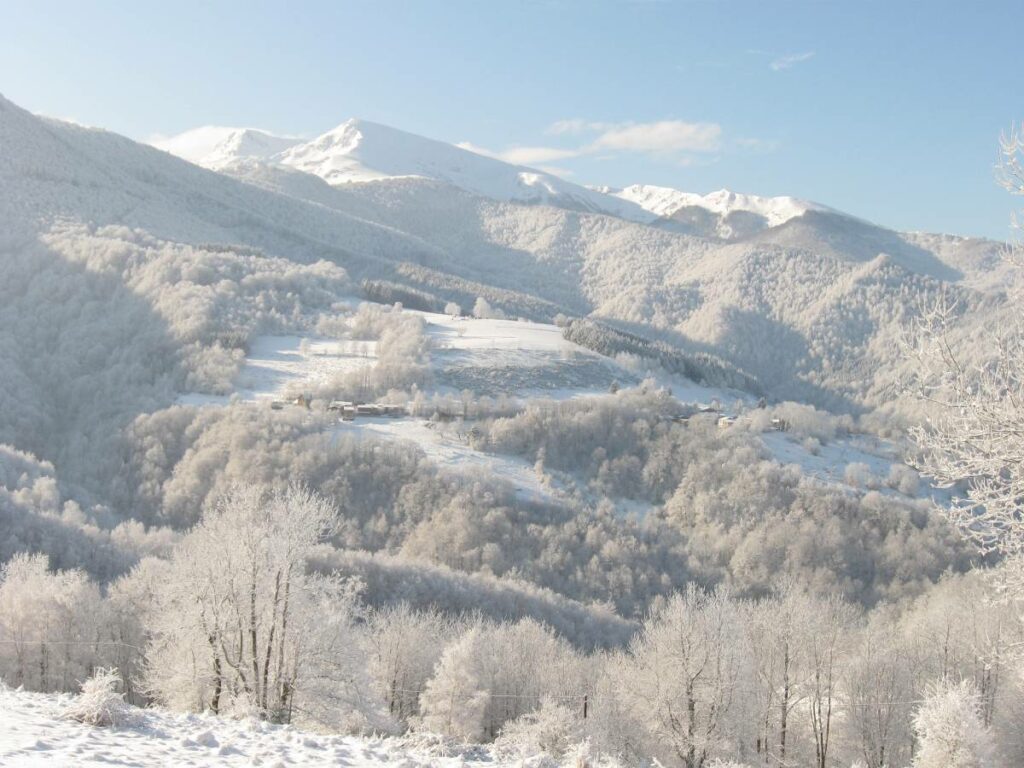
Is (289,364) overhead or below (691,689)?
overhead

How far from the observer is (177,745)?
49.4ft

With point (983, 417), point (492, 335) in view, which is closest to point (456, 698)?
point (983, 417)

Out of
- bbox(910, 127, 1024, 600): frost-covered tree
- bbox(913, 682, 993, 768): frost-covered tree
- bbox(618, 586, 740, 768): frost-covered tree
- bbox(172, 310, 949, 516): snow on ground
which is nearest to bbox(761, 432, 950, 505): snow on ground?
bbox(172, 310, 949, 516): snow on ground

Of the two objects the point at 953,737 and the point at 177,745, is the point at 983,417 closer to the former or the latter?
the point at 177,745

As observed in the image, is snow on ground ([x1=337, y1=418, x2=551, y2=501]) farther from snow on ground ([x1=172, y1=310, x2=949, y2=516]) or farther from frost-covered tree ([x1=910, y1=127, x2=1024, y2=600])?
frost-covered tree ([x1=910, y1=127, x2=1024, y2=600])

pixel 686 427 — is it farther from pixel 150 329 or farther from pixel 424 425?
pixel 150 329

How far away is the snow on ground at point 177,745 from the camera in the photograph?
13.6 meters

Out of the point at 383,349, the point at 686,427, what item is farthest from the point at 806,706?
the point at 383,349

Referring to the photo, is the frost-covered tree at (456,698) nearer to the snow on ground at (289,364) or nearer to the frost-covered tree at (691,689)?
the frost-covered tree at (691,689)

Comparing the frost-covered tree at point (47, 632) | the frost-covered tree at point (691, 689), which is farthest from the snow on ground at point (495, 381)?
the frost-covered tree at point (691, 689)

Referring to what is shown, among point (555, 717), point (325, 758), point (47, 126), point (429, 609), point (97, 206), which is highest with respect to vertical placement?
point (47, 126)

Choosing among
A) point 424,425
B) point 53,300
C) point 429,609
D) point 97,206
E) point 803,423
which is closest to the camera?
point 429,609

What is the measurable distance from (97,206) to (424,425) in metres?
114

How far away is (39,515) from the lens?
5822 cm
